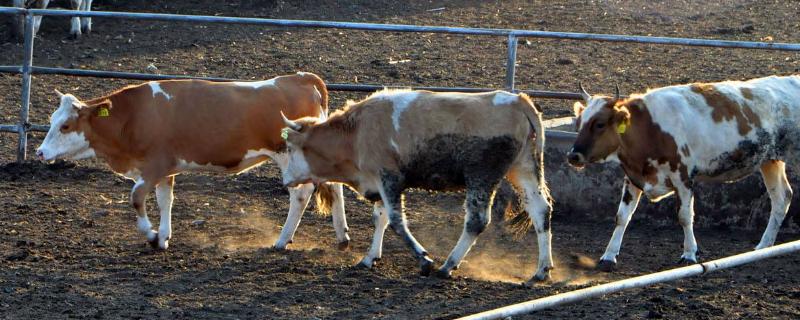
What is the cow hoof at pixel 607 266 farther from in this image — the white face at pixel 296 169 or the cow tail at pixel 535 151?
the white face at pixel 296 169

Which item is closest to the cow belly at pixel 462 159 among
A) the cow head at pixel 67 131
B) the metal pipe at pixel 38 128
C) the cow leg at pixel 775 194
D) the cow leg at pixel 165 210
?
the cow leg at pixel 165 210

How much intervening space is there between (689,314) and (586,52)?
859 cm

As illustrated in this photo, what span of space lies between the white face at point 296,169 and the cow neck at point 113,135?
1.22 meters

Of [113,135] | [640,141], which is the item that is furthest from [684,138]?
[113,135]

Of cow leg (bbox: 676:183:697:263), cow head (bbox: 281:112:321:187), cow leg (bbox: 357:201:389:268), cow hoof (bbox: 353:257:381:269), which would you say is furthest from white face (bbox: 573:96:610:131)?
cow head (bbox: 281:112:321:187)

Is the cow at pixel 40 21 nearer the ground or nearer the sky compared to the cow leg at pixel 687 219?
nearer the ground

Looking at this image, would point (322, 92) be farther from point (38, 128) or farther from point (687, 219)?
point (38, 128)

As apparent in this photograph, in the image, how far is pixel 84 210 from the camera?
34.5 feet

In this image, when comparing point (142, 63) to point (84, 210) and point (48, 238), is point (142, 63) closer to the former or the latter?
point (84, 210)

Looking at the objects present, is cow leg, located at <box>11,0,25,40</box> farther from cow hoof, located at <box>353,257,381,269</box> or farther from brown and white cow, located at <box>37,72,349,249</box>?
cow hoof, located at <box>353,257,381,269</box>

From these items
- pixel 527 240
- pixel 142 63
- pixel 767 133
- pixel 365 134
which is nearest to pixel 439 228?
pixel 527 240

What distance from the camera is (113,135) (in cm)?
955

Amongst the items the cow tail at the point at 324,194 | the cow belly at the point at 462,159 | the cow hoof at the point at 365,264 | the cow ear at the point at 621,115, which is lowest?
the cow hoof at the point at 365,264

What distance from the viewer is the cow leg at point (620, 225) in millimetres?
9055
